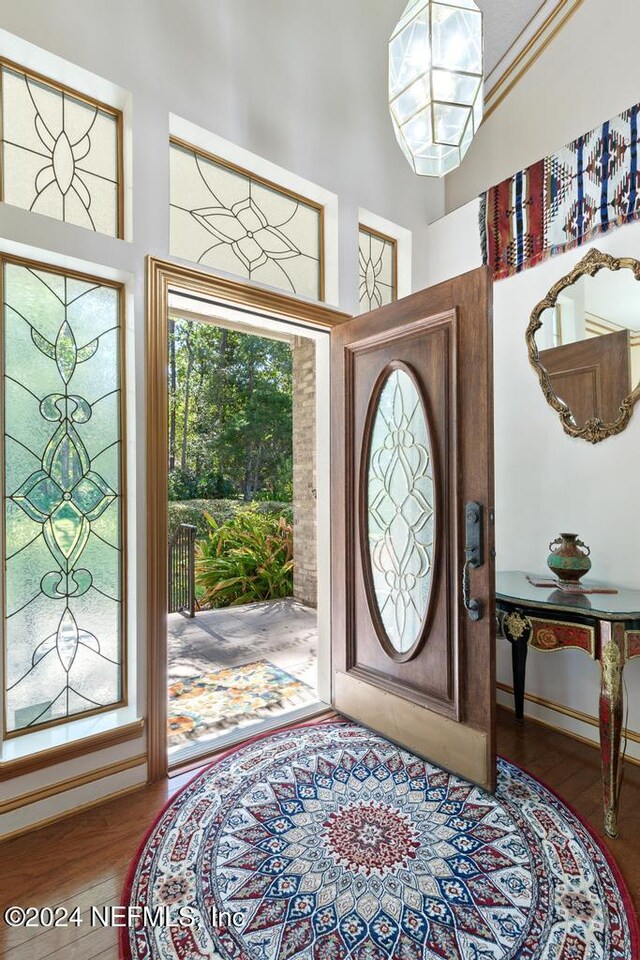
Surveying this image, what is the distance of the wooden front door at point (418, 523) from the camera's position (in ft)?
6.81

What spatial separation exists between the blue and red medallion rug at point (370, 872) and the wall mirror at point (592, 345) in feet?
5.70

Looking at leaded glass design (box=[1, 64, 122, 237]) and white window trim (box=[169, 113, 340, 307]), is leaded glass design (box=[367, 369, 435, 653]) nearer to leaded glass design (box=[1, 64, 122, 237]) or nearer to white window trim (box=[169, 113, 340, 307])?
white window trim (box=[169, 113, 340, 307])

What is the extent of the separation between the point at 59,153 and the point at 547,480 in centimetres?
274

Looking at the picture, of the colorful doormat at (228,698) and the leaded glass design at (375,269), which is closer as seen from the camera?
the colorful doormat at (228,698)

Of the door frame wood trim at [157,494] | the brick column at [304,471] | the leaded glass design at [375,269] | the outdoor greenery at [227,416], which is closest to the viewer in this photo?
the door frame wood trim at [157,494]

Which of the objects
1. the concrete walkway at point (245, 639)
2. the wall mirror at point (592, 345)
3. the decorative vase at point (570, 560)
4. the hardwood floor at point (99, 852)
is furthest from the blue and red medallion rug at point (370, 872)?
the wall mirror at point (592, 345)

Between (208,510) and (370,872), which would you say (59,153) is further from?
(208,510)

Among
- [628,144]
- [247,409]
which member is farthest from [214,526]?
[628,144]

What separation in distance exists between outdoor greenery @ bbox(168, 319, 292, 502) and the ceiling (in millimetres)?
5797

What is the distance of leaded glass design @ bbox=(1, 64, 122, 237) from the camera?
197cm

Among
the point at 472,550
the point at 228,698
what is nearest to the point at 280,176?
the point at 472,550

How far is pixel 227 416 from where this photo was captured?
8.20 meters

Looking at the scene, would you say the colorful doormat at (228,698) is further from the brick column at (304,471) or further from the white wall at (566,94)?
the white wall at (566,94)

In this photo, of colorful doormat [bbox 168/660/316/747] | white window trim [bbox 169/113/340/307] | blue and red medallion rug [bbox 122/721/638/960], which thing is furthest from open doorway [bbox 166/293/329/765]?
blue and red medallion rug [bbox 122/721/638/960]
